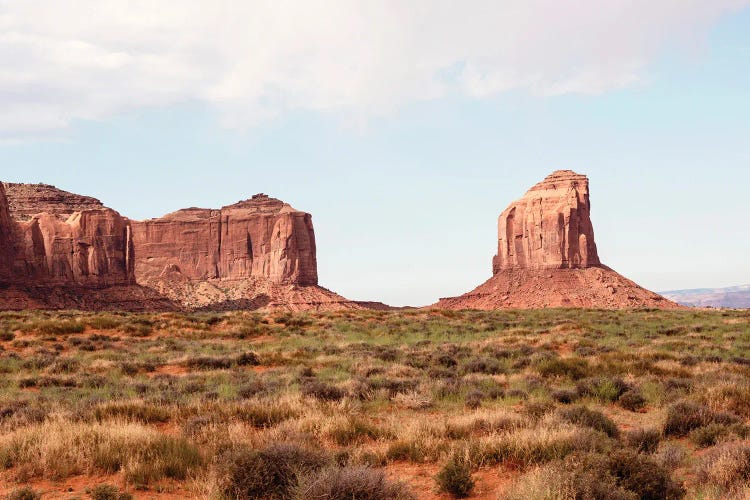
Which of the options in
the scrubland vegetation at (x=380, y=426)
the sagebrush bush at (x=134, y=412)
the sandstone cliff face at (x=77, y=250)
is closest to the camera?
the scrubland vegetation at (x=380, y=426)

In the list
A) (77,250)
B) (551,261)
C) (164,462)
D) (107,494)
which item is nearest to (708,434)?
(164,462)

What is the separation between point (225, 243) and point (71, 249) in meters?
46.9

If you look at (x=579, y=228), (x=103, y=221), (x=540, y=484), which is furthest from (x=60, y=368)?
(x=579, y=228)

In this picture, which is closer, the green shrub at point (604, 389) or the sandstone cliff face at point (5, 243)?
the green shrub at point (604, 389)

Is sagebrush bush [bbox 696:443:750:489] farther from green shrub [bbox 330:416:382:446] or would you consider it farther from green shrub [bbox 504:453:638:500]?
green shrub [bbox 330:416:382:446]

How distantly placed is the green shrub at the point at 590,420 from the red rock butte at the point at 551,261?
9073 cm

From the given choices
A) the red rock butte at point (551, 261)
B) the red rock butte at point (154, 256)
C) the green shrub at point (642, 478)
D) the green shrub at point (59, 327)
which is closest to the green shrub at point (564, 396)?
the green shrub at point (642, 478)

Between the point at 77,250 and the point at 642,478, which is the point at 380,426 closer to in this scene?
the point at 642,478

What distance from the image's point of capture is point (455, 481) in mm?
7059

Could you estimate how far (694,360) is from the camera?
18078mm

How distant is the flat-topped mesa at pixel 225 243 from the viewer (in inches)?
5187

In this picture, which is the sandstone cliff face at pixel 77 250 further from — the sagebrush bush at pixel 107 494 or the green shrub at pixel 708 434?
the green shrub at pixel 708 434

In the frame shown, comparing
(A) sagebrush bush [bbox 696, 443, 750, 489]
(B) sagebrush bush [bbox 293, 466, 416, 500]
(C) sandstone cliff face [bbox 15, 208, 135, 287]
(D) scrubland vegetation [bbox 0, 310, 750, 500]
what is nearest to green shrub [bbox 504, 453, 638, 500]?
(D) scrubland vegetation [bbox 0, 310, 750, 500]

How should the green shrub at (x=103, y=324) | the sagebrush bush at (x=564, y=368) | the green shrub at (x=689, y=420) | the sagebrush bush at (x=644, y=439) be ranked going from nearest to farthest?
the sagebrush bush at (x=644, y=439)
the green shrub at (x=689, y=420)
the sagebrush bush at (x=564, y=368)
the green shrub at (x=103, y=324)
